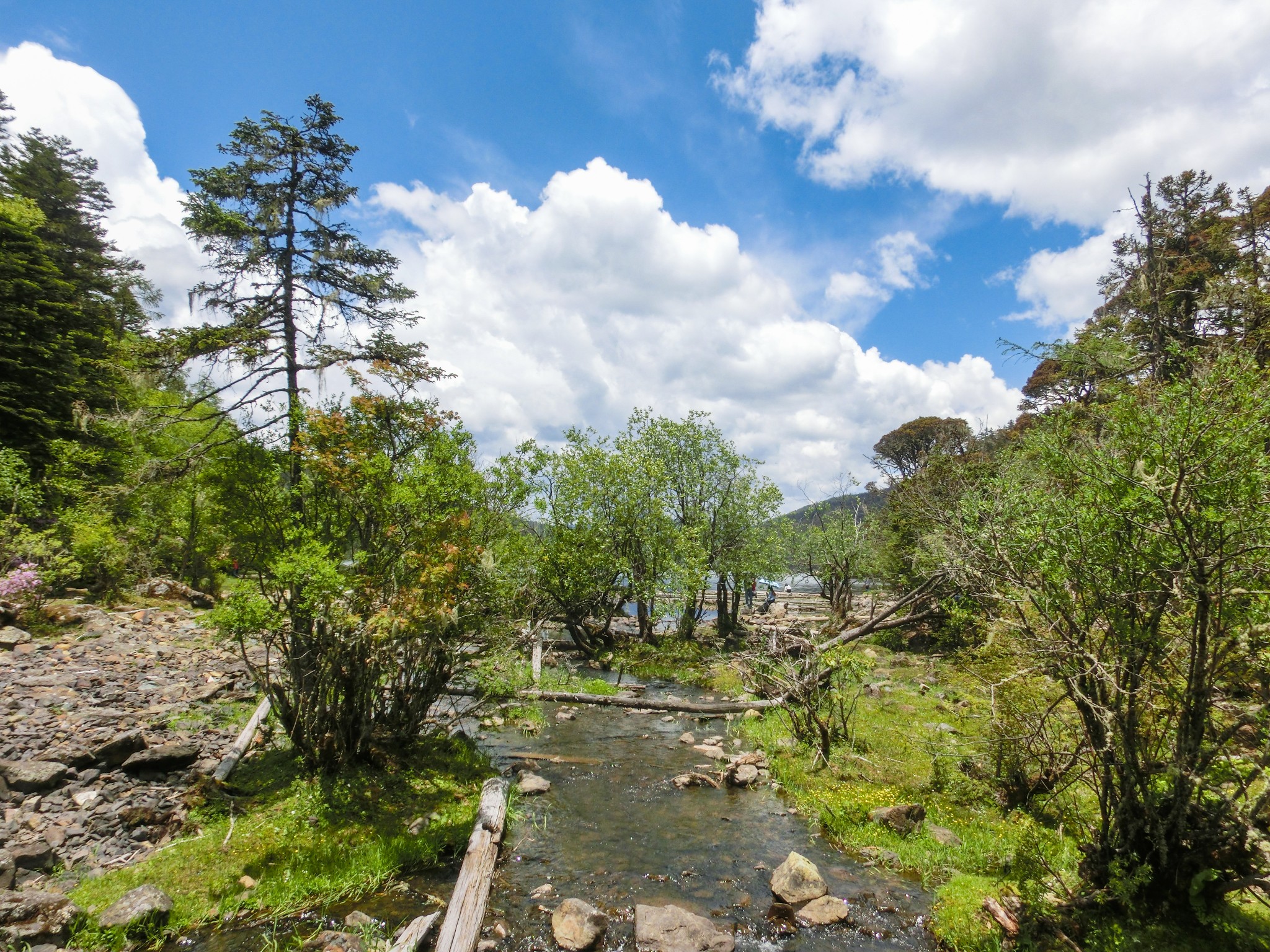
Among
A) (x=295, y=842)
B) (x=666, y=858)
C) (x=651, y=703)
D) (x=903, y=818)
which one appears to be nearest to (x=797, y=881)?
(x=666, y=858)

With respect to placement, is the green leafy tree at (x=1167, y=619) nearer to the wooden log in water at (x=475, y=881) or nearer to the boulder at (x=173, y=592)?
the wooden log in water at (x=475, y=881)

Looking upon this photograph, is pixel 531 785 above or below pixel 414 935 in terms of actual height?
below

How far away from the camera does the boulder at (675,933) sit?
6.97 metres

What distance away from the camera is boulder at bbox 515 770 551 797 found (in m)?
11.6

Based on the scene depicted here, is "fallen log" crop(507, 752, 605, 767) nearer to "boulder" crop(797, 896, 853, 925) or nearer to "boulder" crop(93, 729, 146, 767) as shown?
"boulder" crop(797, 896, 853, 925)

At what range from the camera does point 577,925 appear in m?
7.26

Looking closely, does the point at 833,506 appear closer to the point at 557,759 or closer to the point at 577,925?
the point at 557,759

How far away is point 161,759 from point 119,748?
2.05ft

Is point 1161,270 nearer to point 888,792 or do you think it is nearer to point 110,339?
point 888,792

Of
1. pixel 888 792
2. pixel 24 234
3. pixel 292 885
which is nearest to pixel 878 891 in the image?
pixel 888 792

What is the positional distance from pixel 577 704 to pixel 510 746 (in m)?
4.52

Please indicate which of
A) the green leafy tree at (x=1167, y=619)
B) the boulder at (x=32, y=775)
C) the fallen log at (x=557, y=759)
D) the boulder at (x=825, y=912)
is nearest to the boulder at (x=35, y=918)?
the boulder at (x=32, y=775)

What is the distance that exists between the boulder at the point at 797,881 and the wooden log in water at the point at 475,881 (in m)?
4.09

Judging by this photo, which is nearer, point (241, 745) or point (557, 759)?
point (241, 745)
